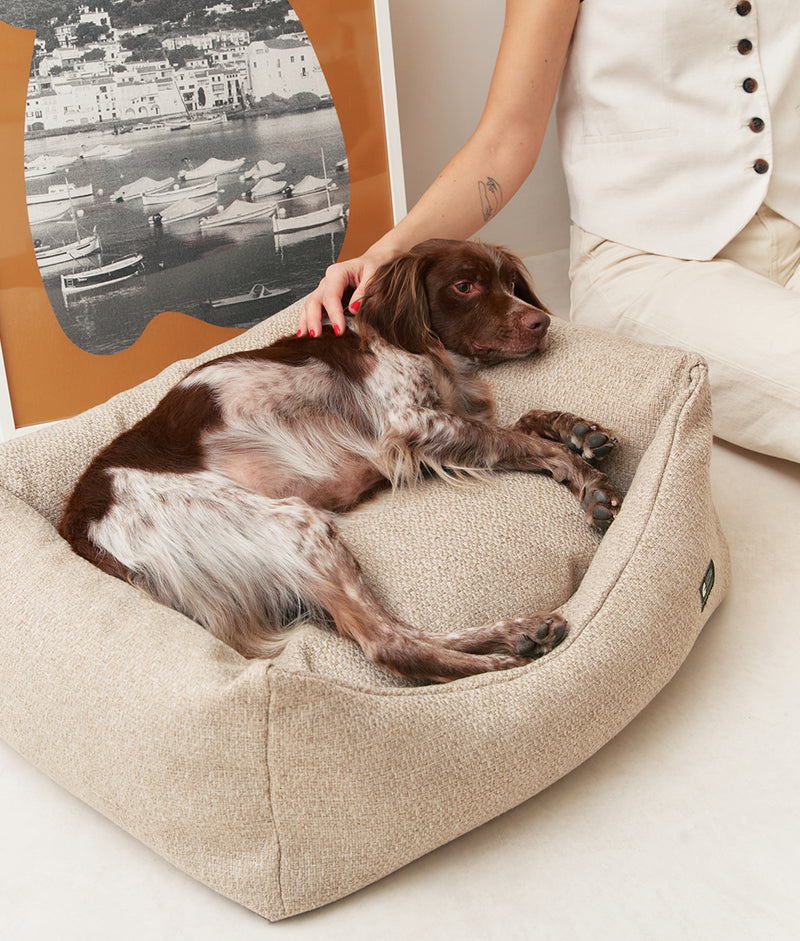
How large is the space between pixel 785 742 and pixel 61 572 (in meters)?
1.40

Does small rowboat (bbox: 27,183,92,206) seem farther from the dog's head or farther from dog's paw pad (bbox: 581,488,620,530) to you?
dog's paw pad (bbox: 581,488,620,530)

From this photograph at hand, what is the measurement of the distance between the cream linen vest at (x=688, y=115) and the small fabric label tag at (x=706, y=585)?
1.17 m

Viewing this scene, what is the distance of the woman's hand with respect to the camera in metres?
2.36

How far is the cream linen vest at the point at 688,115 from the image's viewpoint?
2691mm

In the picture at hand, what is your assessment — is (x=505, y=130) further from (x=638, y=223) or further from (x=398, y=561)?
(x=398, y=561)

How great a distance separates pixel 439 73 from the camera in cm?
377

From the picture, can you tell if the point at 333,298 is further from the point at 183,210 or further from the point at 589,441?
the point at 183,210

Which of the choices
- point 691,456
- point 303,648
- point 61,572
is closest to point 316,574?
point 303,648

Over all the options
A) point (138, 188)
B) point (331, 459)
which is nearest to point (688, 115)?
point (331, 459)

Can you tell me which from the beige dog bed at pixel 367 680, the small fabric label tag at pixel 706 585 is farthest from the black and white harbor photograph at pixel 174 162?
the small fabric label tag at pixel 706 585

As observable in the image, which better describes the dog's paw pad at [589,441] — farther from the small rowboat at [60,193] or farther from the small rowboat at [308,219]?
the small rowboat at [60,193]

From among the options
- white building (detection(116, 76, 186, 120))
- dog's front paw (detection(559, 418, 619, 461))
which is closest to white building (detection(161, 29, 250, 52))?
white building (detection(116, 76, 186, 120))

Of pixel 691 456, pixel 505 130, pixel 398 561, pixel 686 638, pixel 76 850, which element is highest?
pixel 505 130

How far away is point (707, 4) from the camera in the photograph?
2.67 m
